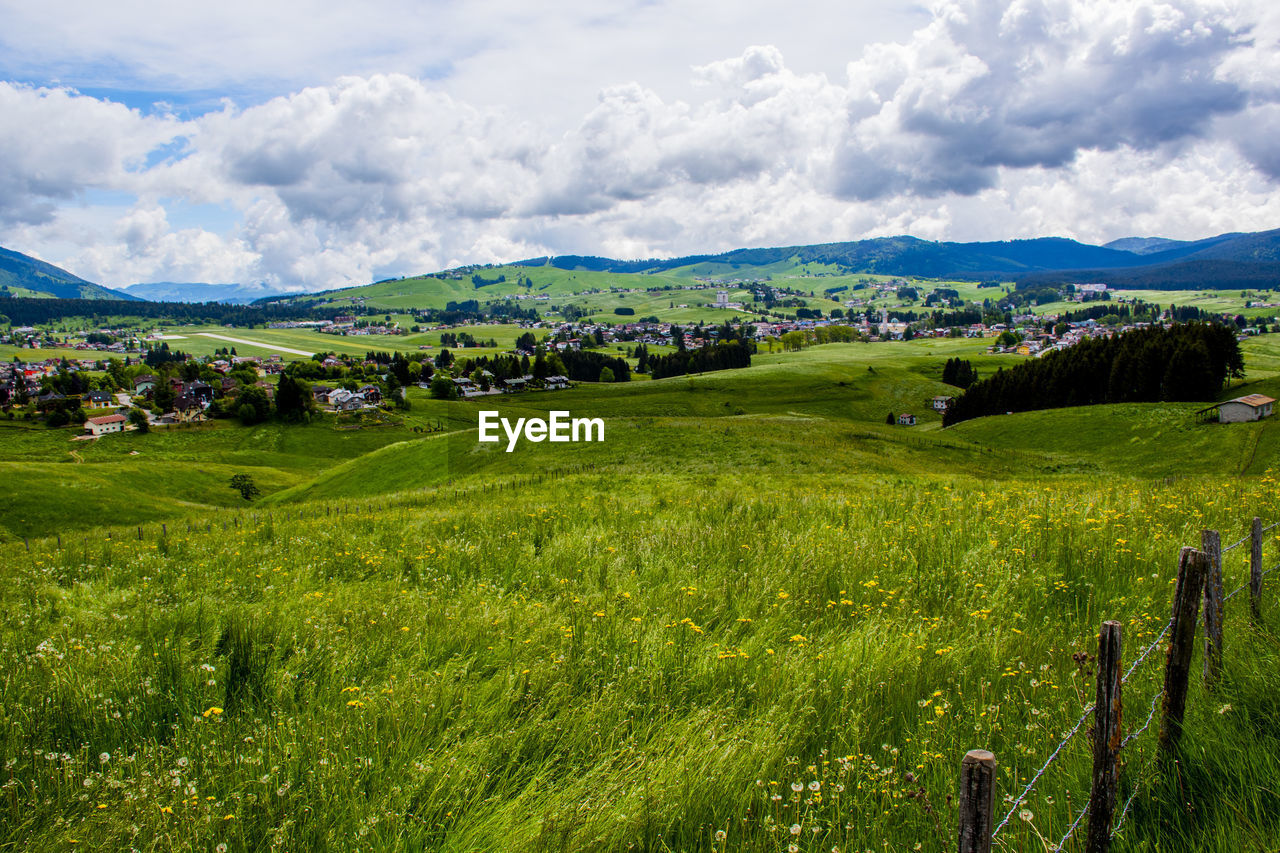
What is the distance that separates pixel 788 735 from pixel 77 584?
11.0 m

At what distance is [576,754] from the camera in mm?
4719

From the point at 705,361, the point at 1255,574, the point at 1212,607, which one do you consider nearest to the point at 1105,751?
the point at 1212,607

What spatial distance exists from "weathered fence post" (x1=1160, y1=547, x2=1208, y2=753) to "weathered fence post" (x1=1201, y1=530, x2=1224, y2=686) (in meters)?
0.76

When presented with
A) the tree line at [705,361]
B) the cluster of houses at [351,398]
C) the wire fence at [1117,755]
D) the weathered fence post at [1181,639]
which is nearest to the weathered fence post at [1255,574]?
the wire fence at [1117,755]

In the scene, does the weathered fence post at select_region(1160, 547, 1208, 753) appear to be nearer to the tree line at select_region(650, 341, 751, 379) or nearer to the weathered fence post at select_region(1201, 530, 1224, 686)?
the weathered fence post at select_region(1201, 530, 1224, 686)

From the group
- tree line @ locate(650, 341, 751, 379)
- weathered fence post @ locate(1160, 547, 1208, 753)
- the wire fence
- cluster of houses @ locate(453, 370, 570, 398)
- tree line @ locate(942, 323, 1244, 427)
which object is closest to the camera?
the wire fence

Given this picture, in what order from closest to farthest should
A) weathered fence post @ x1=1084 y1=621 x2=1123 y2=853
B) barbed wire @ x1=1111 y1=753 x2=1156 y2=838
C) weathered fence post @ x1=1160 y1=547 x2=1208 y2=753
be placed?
weathered fence post @ x1=1084 y1=621 x2=1123 y2=853, barbed wire @ x1=1111 y1=753 x2=1156 y2=838, weathered fence post @ x1=1160 y1=547 x2=1208 y2=753

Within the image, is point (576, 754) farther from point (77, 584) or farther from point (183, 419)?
point (183, 419)

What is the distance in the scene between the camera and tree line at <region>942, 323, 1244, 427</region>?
257 feet

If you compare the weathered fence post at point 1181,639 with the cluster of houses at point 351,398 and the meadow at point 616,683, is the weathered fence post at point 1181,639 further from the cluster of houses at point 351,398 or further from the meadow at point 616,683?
the cluster of houses at point 351,398

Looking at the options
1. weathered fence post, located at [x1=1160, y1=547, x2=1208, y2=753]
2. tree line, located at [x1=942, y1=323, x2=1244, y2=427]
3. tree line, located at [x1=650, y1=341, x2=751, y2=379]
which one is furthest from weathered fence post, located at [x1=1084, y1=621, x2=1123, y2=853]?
tree line, located at [x1=650, y1=341, x2=751, y2=379]

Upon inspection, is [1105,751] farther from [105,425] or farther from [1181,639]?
[105,425]

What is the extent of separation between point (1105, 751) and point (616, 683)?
11.9 ft

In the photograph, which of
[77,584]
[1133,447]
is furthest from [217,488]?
[1133,447]
